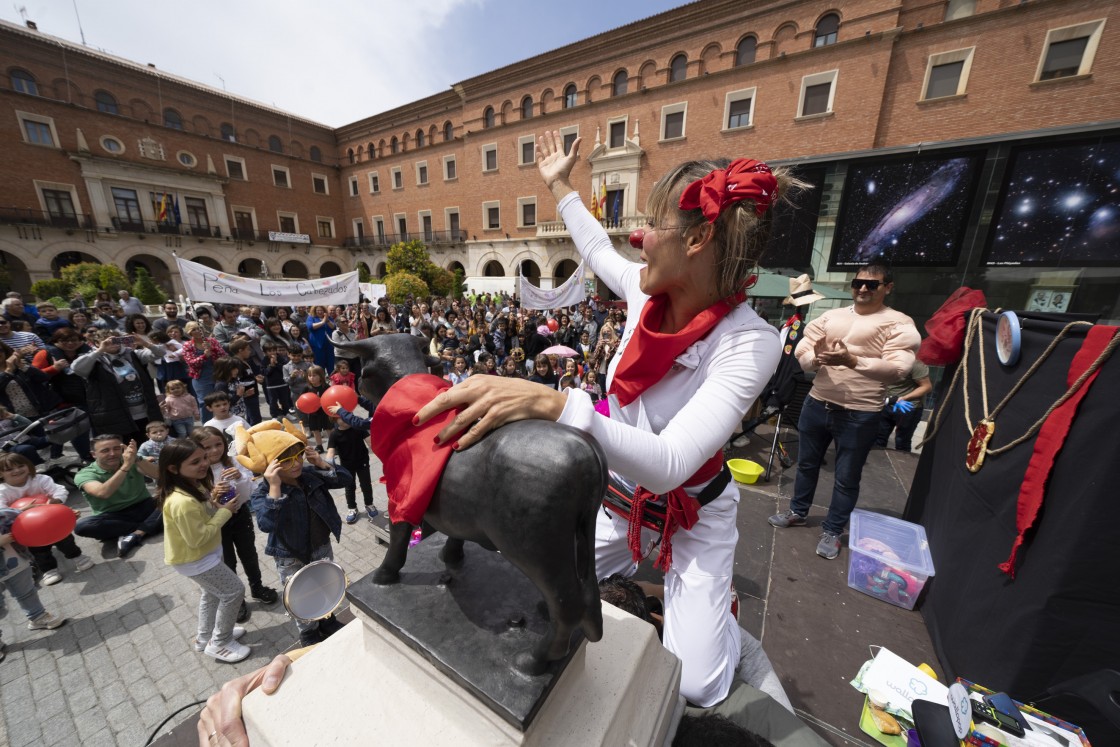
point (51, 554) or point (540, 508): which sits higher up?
point (540, 508)

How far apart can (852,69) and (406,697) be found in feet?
76.9

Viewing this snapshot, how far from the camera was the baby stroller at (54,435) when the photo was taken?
4395 millimetres

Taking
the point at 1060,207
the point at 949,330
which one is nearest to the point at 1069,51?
the point at 1060,207

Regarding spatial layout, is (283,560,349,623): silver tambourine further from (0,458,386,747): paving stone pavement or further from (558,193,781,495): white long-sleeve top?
(0,458,386,747): paving stone pavement

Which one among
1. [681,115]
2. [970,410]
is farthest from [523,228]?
[970,410]

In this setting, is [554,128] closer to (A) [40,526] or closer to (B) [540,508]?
(A) [40,526]

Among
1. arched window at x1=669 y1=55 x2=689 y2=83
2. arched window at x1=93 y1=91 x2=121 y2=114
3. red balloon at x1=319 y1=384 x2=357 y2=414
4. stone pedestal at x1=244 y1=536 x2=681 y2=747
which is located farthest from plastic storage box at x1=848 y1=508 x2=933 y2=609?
arched window at x1=93 y1=91 x2=121 y2=114

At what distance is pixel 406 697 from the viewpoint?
1.19 m

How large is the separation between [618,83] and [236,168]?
27.5 meters

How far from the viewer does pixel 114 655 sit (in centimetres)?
277

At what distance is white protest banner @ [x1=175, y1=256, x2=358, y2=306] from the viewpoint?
→ 298 inches

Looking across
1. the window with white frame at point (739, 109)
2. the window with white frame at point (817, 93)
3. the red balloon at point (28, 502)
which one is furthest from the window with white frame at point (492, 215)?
the red balloon at point (28, 502)

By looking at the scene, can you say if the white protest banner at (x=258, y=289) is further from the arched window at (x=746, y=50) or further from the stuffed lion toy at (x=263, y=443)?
the arched window at (x=746, y=50)

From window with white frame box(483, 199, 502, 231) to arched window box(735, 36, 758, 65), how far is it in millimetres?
14627
